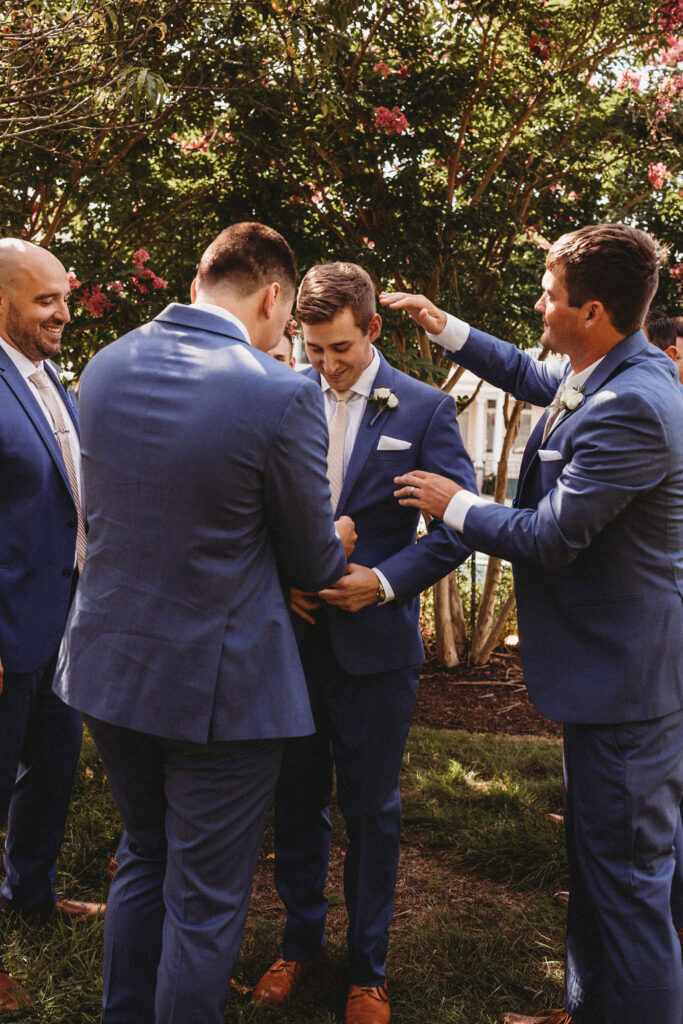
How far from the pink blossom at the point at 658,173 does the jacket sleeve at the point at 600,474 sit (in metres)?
4.68

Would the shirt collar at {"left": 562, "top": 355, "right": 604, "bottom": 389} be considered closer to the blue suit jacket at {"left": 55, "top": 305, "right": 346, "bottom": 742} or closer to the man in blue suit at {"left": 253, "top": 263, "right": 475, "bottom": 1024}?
the man in blue suit at {"left": 253, "top": 263, "right": 475, "bottom": 1024}

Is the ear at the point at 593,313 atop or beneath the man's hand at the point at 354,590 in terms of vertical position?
atop

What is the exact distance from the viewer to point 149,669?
2070 millimetres

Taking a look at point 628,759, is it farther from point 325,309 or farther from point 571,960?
point 325,309

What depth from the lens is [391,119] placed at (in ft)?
17.5

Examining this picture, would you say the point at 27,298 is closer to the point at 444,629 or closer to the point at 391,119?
the point at 391,119

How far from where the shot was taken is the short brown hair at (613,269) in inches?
94.8

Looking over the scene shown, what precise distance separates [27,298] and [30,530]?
3.00ft

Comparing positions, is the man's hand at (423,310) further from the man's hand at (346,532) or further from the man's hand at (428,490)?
the man's hand at (346,532)

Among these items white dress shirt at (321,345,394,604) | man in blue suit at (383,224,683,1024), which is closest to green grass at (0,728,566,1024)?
man in blue suit at (383,224,683,1024)

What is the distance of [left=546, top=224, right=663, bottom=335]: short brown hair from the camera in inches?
94.8

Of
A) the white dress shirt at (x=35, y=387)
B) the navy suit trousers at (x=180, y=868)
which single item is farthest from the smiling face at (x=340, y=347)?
the navy suit trousers at (x=180, y=868)

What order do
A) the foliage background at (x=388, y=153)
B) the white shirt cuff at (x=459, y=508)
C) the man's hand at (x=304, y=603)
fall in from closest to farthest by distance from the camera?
the white shirt cuff at (x=459, y=508) → the man's hand at (x=304, y=603) → the foliage background at (x=388, y=153)

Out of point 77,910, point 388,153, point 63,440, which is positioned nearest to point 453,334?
point 63,440
